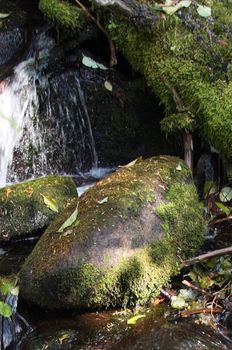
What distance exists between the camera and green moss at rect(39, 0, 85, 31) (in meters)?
6.05

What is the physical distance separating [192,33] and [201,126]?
3.23 feet

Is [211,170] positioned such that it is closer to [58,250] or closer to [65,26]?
[58,250]

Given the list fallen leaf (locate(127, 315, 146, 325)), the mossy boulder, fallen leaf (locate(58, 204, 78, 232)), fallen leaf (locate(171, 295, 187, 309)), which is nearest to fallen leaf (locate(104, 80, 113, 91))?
the mossy boulder

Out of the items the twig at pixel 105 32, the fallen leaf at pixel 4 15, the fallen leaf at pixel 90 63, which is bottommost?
the fallen leaf at pixel 90 63

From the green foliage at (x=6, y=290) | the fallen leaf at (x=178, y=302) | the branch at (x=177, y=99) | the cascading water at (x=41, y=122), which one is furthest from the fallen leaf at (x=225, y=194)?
the cascading water at (x=41, y=122)

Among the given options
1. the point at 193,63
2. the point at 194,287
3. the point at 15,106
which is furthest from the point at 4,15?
the point at 194,287

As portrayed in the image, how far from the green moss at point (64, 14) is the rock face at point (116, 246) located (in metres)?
2.49

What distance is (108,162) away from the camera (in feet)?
21.4

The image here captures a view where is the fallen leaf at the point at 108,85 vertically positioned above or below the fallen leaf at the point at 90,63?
below

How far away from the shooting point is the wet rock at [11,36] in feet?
21.6

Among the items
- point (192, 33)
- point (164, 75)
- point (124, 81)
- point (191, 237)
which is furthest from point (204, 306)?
point (124, 81)

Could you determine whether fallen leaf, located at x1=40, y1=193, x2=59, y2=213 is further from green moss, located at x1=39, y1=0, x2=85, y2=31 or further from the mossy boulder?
green moss, located at x1=39, y1=0, x2=85, y2=31

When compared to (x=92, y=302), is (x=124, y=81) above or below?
above

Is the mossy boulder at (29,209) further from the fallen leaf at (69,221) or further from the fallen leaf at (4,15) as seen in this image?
the fallen leaf at (4,15)
